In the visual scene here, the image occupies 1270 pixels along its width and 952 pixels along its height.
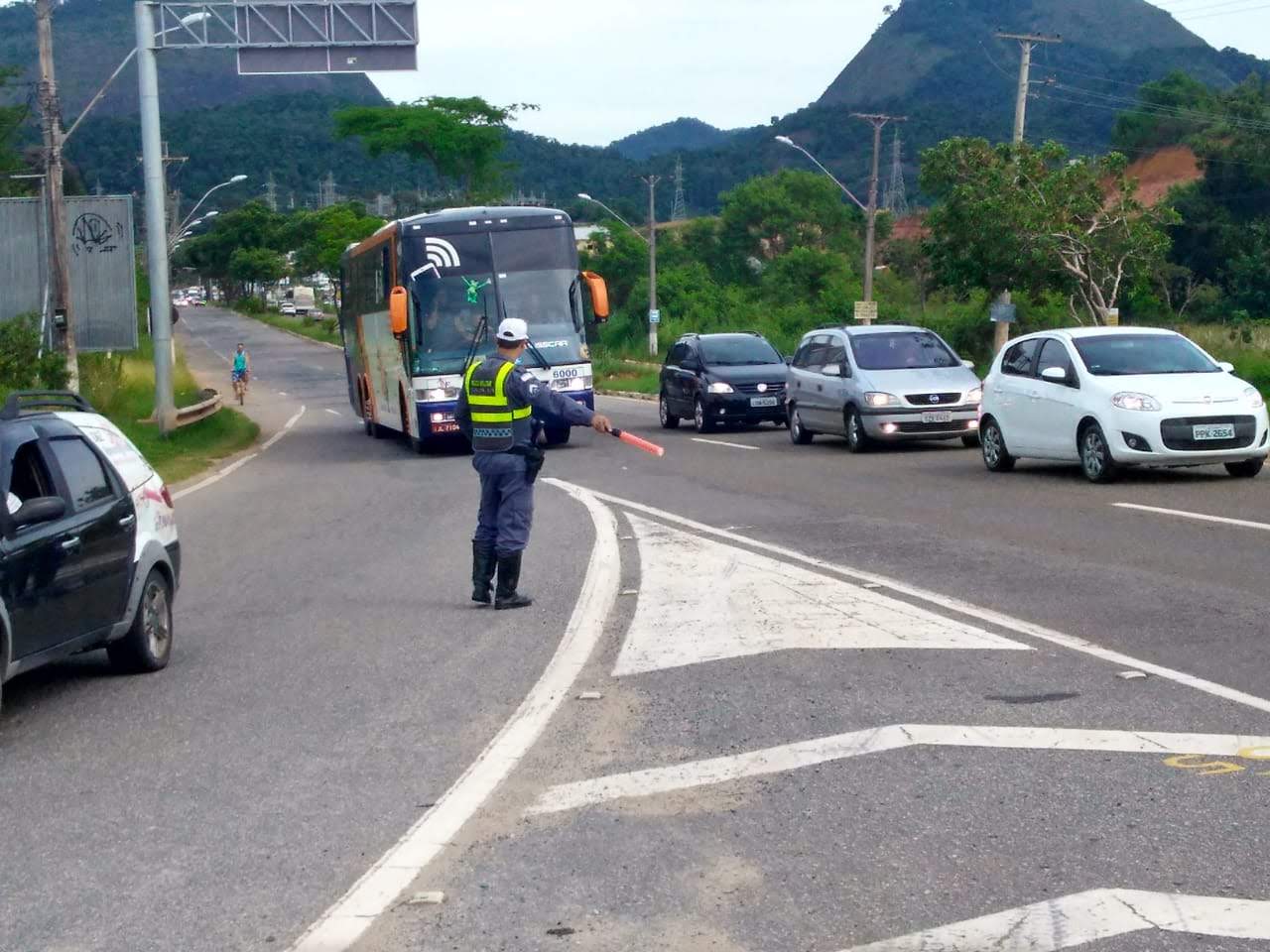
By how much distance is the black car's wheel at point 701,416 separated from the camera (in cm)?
2894

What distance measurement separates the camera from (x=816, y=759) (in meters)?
6.41

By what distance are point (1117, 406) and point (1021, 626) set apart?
789 cm

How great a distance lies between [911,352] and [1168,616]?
575 inches

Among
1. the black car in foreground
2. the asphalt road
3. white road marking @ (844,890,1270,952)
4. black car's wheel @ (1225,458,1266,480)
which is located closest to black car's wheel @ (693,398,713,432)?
the black car in foreground

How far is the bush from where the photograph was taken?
2744 centimetres

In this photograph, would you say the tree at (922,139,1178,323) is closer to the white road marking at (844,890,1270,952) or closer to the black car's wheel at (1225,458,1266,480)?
the black car's wheel at (1225,458,1266,480)

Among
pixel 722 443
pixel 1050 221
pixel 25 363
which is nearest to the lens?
pixel 722 443

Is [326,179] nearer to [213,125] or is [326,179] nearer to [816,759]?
[213,125]

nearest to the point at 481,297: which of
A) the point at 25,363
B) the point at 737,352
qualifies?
the point at 737,352

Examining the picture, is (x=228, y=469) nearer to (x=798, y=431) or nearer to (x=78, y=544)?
(x=798, y=431)

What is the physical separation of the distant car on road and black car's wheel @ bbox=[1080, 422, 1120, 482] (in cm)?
1011

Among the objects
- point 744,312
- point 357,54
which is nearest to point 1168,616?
point 357,54

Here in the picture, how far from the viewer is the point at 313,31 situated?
27.4m

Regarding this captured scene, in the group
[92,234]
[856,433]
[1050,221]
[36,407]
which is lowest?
[856,433]
